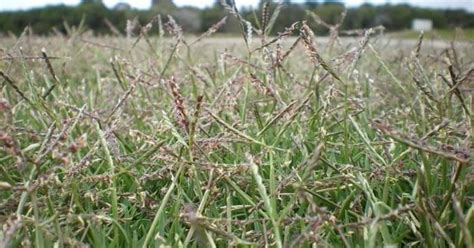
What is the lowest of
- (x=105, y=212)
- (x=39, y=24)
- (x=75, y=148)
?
(x=39, y=24)

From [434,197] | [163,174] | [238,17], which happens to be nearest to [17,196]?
[163,174]

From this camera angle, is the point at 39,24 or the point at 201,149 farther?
the point at 39,24

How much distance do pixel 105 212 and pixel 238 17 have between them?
0.44 meters

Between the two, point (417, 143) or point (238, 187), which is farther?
point (238, 187)

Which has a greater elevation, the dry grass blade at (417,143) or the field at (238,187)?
the dry grass blade at (417,143)

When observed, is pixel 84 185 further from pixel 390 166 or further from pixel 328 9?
pixel 328 9

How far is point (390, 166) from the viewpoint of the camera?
3.07 ft

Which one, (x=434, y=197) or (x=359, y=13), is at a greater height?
(x=434, y=197)

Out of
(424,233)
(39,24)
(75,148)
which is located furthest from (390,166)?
(39,24)

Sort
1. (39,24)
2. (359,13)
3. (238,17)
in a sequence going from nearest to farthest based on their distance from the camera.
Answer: (238,17) < (39,24) < (359,13)

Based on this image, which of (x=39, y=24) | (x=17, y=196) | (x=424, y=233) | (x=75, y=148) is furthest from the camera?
(x=39, y=24)

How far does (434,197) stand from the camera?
879 mm

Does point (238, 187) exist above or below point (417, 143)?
below

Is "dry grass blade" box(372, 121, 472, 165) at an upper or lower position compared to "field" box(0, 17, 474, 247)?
upper
